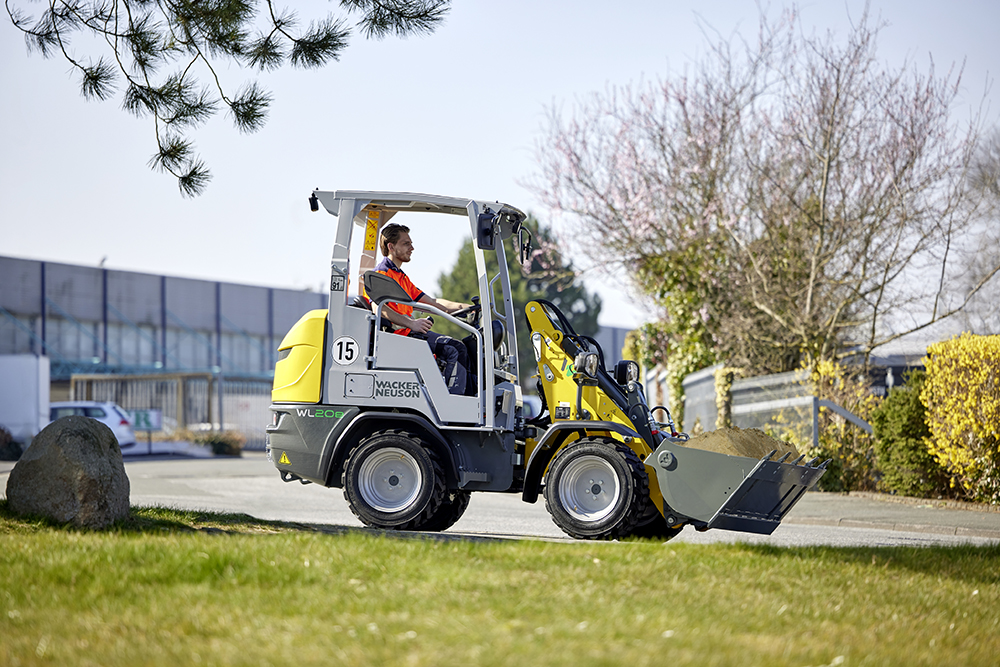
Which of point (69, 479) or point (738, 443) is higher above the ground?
point (738, 443)

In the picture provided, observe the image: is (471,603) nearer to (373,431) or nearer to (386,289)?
(373,431)

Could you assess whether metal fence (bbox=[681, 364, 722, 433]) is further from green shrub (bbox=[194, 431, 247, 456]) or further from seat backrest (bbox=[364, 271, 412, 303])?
green shrub (bbox=[194, 431, 247, 456])

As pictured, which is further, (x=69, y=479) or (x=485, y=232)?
(x=485, y=232)

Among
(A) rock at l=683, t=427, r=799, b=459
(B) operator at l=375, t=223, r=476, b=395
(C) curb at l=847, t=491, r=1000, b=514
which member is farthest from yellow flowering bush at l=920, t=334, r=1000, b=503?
(B) operator at l=375, t=223, r=476, b=395

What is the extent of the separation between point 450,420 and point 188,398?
101 feet

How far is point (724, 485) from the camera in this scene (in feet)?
24.8

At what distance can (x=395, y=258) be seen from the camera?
8.70m

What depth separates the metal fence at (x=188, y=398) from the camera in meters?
35.2

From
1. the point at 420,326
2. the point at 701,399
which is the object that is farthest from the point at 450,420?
the point at 701,399

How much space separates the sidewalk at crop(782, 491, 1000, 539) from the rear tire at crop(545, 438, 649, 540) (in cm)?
479

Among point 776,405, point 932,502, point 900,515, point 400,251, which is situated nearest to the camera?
point 400,251

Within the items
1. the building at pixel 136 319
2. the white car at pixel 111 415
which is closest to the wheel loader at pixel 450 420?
the white car at pixel 111 415

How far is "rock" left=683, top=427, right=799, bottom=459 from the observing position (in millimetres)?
7867

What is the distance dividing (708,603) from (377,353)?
3.98 metres
